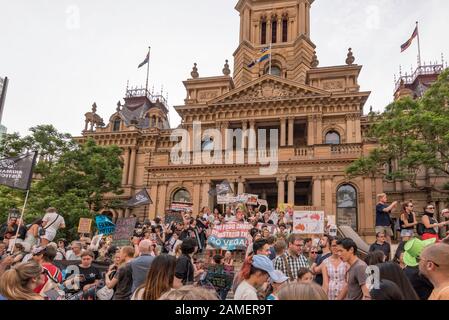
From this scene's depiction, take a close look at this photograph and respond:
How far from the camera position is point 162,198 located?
29.8 meters

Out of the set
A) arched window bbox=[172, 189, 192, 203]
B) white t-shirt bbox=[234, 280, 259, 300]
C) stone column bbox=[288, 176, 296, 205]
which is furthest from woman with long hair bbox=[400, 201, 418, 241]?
arched window bbox=[172, 189, 192, 203]

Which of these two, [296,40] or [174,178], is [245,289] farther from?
[296,40]

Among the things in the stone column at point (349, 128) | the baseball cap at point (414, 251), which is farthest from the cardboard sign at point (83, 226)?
the stone column at point (349, 128)

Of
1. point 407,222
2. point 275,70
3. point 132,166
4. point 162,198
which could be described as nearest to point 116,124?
point 132,166

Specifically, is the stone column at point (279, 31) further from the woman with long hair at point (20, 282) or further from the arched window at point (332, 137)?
the woman with long hair at point (20, 282)

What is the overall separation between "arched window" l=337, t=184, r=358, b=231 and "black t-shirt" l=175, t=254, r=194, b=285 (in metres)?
22.3

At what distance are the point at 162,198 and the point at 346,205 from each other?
541 inches

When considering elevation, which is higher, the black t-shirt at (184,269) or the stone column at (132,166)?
the stone column at (132,166)

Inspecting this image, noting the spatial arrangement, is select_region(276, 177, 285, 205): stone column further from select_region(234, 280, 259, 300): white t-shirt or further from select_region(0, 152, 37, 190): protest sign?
select_region(234, 280, 259, 300): white t-shirt

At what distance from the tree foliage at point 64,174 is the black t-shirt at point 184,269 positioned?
2240cm

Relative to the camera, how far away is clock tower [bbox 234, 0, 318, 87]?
37531 mm

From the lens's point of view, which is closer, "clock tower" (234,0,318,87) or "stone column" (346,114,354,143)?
"stone column" (346,114,354,143)

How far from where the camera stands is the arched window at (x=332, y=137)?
102 feet
